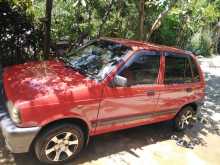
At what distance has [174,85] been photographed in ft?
19.7

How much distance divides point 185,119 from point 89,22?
5285 millimetres

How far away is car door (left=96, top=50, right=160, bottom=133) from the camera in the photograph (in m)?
5.02

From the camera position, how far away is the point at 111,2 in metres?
10.7

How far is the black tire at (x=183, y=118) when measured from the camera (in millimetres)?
A: 6578

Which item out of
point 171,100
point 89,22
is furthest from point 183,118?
point 89,22

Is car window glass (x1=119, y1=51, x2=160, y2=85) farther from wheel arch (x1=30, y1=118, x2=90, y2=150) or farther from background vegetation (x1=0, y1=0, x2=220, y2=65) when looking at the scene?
background vegetation (x1=0, y1=0, x2=220, y2=65)

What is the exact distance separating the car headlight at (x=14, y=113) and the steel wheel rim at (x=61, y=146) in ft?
2.02

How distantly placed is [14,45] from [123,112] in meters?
4.61

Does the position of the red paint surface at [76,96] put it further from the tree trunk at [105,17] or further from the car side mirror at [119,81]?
the tree trunk at [105,17]

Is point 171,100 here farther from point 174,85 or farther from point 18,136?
point 18,136

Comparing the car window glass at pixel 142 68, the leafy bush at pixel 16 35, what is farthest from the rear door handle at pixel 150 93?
the leafy bush at pixel 16 35

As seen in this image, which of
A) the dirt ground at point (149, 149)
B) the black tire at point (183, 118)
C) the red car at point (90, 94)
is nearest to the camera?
the red car at point (90, 94)

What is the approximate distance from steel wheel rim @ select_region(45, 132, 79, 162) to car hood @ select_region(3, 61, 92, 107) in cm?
62

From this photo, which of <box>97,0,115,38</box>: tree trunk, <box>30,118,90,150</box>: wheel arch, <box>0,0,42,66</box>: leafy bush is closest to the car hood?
<box>30,118,90,150</box>: wheel arch
